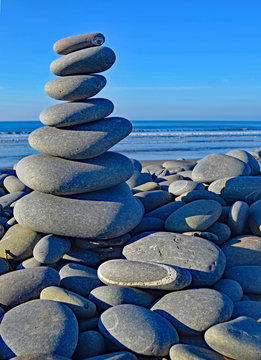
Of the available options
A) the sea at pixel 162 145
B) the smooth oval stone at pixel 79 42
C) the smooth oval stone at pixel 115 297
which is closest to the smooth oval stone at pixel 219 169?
the smooth oval stone at pixel 79 42

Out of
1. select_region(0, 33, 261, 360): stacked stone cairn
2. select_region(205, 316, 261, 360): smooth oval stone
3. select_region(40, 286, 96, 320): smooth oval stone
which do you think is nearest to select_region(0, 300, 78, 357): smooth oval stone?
select_region(0, 33, 261, 360): stacked stone cairn

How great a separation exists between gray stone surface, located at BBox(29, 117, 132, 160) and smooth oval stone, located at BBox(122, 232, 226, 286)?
4.41 feet

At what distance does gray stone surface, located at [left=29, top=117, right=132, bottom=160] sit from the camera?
4.67 metres

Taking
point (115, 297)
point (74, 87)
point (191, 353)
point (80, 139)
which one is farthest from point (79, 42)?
point (191, 353)

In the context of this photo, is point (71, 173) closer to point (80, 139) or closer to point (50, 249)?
point (80, 139)

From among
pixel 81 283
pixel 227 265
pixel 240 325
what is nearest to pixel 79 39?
pixel 81 283

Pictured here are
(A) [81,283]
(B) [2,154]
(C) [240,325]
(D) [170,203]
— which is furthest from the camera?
(B) [2,154]

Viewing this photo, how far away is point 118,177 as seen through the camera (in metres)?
4.86

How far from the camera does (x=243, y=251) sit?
4789mm

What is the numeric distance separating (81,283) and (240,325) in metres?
1.71

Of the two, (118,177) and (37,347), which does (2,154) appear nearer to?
(118,177)

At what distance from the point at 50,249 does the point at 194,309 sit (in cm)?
182

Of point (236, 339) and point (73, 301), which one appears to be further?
point (73, 301)

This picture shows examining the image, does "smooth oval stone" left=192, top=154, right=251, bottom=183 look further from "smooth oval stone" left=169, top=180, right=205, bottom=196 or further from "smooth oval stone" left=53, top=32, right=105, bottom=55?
"smooth oval stone" left=53, top=32, right=105, bottom=55
